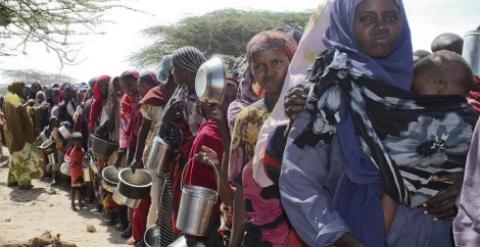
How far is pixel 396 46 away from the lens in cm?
158

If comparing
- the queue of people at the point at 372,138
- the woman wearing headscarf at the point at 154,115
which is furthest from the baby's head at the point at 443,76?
the woman wearing headscarf at the point at 154,115

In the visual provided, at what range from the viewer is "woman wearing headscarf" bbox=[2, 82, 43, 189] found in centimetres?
898

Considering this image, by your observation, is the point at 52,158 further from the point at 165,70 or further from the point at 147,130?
the point at 165,70

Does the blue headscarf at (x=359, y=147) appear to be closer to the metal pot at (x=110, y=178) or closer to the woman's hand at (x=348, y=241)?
the woman's hand at (x=348, y=241)

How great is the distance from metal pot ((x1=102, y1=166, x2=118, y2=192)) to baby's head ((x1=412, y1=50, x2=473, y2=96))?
12.5ft

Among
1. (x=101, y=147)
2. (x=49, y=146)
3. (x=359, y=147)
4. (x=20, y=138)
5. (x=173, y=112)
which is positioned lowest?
(x=49, y=146)

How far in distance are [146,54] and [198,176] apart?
2122 centimetres

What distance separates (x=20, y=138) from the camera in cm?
907

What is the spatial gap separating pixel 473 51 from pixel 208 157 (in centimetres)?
143

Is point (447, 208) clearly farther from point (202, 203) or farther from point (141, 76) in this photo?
point (141, 76)

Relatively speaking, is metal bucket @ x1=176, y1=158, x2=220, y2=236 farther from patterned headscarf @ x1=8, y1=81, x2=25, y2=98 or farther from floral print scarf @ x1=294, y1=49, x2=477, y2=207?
patterned headscarf @ x1=8, y1=81, x2=25, y2=98

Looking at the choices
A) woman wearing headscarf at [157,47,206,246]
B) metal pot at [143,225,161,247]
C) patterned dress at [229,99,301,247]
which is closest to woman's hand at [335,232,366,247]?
patterned dress at [229,99,301,247]

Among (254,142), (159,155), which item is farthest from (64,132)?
(254,142)

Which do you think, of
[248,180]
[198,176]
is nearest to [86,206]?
[198,176]
